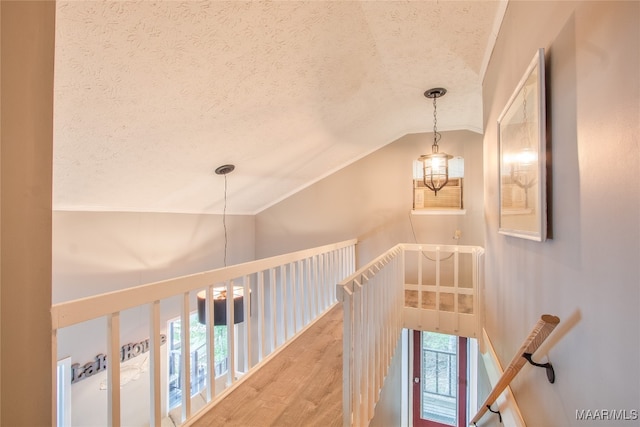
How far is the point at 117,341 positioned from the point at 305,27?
1933 mm

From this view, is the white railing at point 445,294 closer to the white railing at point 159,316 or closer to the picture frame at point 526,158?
the white railing at point 159,316

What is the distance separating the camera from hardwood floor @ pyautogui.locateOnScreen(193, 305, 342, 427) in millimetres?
1604

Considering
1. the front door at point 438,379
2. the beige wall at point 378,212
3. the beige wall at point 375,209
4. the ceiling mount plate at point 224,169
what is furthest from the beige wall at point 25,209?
the front door at point 438,379

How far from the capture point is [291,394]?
71.9 inches

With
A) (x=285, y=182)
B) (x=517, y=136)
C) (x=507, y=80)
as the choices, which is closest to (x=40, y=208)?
(x=517, y=136)

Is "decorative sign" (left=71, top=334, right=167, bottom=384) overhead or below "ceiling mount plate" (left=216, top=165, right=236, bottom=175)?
below

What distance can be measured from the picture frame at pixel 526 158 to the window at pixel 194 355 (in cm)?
345

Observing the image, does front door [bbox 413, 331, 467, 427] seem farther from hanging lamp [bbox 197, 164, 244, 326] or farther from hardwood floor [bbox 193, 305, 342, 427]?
hanging lamp [bbox 197, 164, 244, 326]

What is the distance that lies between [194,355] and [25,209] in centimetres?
415

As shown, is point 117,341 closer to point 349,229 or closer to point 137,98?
point 137,98

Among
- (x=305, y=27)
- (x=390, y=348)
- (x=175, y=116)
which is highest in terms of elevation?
(x=305, y=27)

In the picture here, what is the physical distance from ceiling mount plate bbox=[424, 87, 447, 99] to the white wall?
3.27 meters

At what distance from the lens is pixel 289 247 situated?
4.87 metres

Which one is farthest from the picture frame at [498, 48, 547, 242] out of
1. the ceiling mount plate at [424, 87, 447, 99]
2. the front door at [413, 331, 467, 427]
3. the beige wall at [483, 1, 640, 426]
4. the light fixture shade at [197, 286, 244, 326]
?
the front door at [413, 331, 467, 427]
